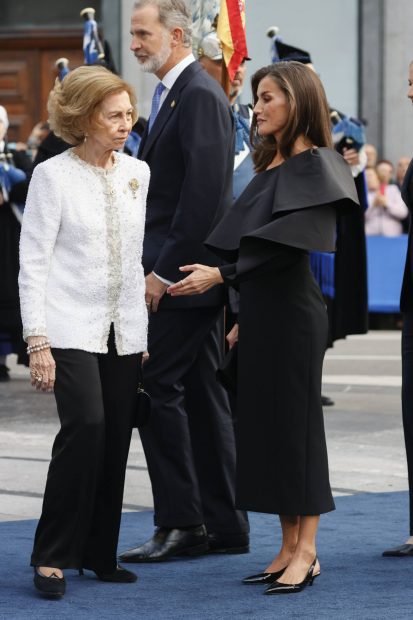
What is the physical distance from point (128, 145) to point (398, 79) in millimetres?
8536

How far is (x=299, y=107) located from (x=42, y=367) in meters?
1.16

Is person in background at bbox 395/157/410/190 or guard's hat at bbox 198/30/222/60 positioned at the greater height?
guard's hat at bbox 198/30/222/60

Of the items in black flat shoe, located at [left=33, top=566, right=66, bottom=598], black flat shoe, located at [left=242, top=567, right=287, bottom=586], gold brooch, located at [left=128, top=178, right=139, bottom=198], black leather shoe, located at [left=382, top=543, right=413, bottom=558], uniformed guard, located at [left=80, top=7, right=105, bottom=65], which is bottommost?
black leather shoe, located at [left=382, top=543, right=413, bottom=558]

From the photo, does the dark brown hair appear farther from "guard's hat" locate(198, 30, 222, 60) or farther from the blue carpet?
"guard's hat" locate(198, 30, 222, 60)

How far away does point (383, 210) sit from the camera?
16.2 metres

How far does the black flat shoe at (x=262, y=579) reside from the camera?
5.40m

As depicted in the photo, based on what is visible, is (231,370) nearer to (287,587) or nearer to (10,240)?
(287,587)

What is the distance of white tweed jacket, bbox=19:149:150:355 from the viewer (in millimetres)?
5184

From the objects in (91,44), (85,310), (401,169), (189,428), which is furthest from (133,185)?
(401,169)

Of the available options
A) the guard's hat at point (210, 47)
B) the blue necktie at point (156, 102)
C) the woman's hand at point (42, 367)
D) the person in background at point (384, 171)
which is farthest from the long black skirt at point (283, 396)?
the person in background at point (384, 171)

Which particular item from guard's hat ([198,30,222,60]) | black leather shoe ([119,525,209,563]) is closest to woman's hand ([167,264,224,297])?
black leather shoe ([119,525,209,563])

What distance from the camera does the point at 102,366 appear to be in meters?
5.35

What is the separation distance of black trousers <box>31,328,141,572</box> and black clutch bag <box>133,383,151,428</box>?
7 centimetres

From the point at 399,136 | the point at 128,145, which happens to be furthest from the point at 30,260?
the point at 399,136
